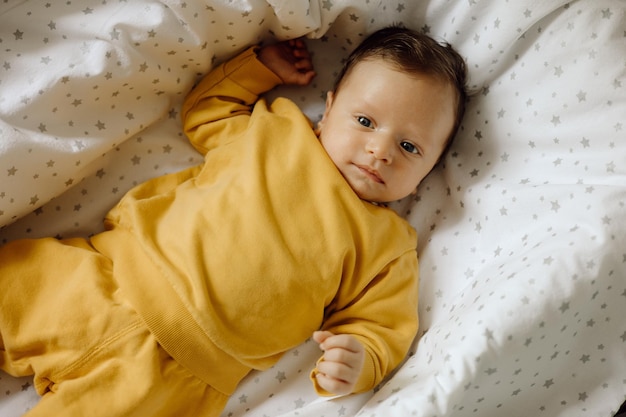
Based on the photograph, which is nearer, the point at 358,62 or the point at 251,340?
the point at 251,340

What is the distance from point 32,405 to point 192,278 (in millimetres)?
381

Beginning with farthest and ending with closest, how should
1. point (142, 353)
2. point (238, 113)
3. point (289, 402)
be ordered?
1. point (238, 113)
2. point (289, 402)
3. point (142, 353)

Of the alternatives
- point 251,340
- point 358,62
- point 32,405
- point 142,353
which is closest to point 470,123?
point 358,62

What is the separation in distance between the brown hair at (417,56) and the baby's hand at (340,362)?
47 centimetres

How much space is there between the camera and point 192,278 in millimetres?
1073

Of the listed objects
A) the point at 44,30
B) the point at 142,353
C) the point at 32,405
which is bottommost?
the point at 32,405

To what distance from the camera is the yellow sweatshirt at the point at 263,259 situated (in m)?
1.08

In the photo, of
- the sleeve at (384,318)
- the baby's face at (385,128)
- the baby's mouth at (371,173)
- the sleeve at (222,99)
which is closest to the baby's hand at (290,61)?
the sleeve at (222,99)

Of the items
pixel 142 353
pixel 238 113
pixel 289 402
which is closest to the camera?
pixel 142 353

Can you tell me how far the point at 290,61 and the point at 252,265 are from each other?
477mm

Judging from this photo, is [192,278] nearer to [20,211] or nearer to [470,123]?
[20,211]

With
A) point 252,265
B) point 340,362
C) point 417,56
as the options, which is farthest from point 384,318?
point 417,56

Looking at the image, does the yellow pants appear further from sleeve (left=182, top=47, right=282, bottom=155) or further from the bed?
sleeve (left=182, top=47, right=282, bottom=155)

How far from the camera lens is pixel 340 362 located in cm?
103
